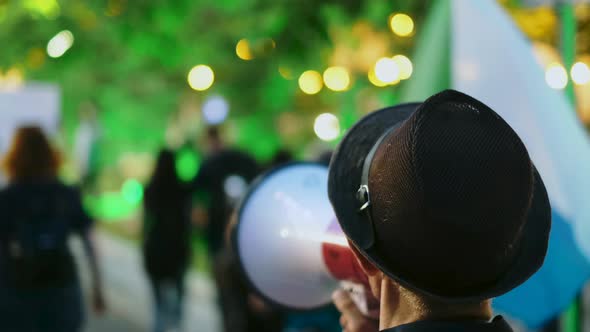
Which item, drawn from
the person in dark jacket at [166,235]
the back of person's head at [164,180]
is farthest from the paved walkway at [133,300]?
the back of person's head at [164,180]

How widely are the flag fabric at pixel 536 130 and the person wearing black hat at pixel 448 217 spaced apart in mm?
1388

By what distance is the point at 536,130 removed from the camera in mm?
2652

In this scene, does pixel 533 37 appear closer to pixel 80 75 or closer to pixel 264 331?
pixel 80 75

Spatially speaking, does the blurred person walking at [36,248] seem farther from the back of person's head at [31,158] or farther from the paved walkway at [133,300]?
the paved walkway at [133,300]

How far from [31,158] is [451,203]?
12.9ft

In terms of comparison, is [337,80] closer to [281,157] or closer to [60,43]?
[281,157]

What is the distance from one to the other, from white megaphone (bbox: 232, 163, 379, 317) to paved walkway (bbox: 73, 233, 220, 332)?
6.32 m

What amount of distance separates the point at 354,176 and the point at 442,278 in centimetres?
25

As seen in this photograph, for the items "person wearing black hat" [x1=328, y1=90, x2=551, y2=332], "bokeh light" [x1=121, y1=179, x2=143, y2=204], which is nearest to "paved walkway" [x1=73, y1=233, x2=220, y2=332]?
"bokeh light" [x1=121, y1=179, x2=143, y2=204]

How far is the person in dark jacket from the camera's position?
645 cm


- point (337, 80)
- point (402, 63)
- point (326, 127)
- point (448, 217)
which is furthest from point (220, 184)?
point (326, 127)

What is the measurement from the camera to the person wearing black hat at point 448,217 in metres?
1.15

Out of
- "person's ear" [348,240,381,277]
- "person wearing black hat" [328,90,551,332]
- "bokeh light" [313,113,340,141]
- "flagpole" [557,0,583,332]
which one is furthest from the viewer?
"bokeh light" [313,113,340,141]

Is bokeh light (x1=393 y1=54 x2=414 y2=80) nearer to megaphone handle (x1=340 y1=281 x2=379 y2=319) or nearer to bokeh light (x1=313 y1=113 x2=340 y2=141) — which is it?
bokeh light (x1=313 y1=113 x2=340 y2=141)
